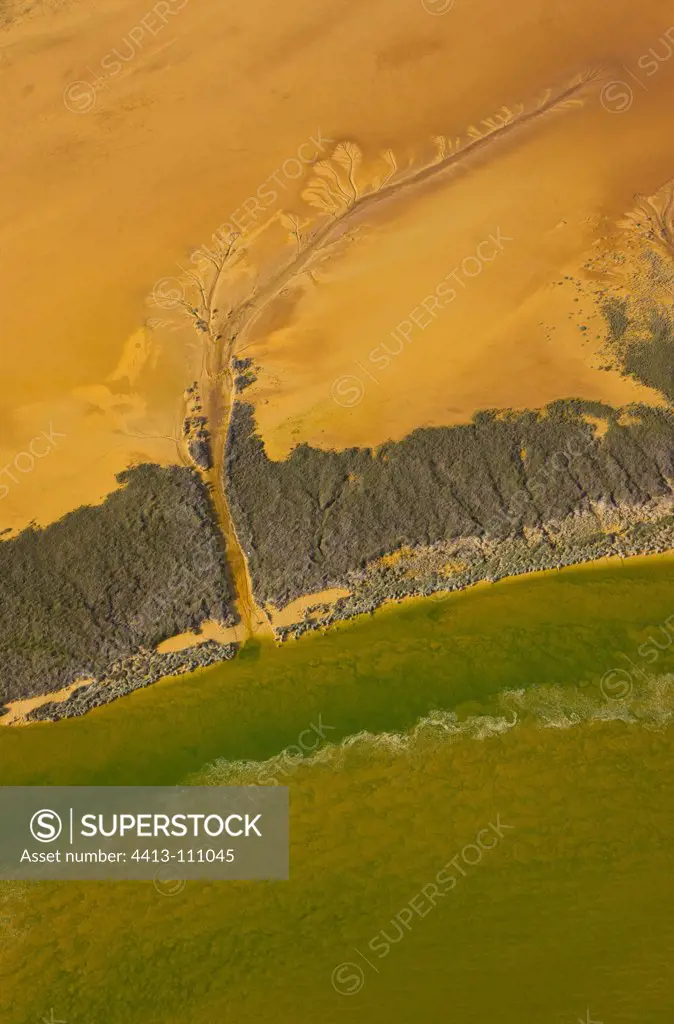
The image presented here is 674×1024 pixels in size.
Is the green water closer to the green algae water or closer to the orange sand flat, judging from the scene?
the green algae water

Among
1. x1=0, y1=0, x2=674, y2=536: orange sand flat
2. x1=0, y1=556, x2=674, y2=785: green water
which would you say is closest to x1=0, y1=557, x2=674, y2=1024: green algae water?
x1=0, y1=556, x2=674, y2=785: green water

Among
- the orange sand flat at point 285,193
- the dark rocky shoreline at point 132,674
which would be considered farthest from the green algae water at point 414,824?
the orange sand flat at point 285,193

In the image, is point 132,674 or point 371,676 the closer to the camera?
point 371,676

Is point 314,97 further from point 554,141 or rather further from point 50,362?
point 50,362

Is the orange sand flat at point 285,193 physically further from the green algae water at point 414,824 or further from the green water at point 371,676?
the green algae water at point 414,824

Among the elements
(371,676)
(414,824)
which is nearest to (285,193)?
(371,676)

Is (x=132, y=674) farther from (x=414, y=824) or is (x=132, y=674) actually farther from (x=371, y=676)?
(x=414, y=824)
